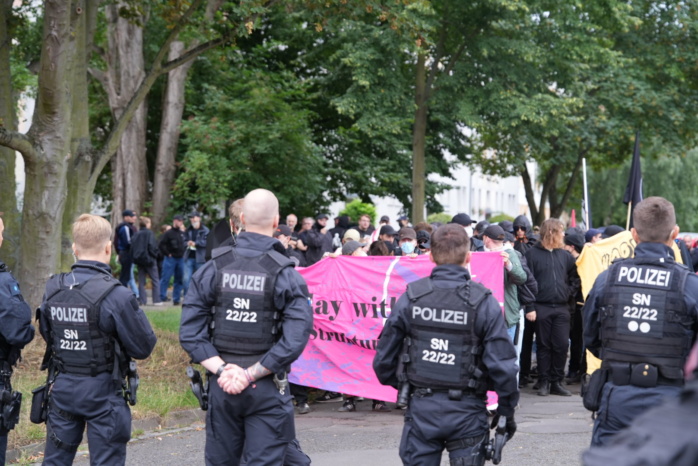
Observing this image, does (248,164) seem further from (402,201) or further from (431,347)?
(431,347)

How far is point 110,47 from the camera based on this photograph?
72.5ft

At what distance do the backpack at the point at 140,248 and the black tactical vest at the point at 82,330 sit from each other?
1278 centimetres

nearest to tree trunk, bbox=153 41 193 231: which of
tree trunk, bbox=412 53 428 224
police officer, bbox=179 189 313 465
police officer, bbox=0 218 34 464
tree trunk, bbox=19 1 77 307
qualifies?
tree trunk, bbox=412 53 428 224

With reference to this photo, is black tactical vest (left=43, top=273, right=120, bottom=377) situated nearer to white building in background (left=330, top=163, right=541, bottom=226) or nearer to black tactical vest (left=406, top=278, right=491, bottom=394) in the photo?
black tactical vest (left=406, top=278, right=491, bottom=394)

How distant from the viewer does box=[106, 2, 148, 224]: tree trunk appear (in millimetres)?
21328

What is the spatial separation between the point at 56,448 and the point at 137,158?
19230 millimetres

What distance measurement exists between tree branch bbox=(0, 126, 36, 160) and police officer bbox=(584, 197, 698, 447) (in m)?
8.29

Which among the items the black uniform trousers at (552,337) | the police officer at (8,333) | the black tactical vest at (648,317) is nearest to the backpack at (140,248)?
the black uniform trousers at (552,337)

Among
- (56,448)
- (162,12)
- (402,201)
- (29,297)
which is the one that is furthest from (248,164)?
(56,448)

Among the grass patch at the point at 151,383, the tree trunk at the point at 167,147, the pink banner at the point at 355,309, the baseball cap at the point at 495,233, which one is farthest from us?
the tree trunk at the point at 167,147

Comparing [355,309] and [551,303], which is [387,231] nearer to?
[551,303]

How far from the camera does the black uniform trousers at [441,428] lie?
455 cm

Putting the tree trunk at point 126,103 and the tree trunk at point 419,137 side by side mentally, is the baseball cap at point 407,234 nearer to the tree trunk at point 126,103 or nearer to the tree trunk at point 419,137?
the tree trunk at point 126,103

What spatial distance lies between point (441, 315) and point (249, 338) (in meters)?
1.05
